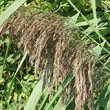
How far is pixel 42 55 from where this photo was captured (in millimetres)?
1243

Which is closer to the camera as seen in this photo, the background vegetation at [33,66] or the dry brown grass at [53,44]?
the dry brown grass at [53,44]

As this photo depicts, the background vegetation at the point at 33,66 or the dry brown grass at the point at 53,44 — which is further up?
the dry brown grass at the point at 53,44

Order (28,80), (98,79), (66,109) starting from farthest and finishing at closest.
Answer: (28,80), (66,109), (98,79)

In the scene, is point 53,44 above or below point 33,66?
above

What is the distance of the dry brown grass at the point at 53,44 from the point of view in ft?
3.88

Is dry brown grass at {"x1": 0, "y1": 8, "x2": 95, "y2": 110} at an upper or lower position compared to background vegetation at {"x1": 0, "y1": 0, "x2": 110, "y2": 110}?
upper

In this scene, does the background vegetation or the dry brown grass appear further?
the background vegetation

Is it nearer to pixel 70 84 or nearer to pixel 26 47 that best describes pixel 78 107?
pixel 70 84

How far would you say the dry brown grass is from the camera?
1.18 meters

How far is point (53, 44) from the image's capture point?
4.01ft

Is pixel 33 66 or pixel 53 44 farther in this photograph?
pixel 33 66

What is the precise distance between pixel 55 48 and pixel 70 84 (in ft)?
0.73

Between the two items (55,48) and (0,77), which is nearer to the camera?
(55,48)

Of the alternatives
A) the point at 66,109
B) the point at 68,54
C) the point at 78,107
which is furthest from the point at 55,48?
the point at 66,109
